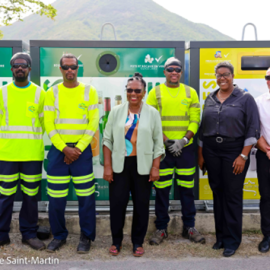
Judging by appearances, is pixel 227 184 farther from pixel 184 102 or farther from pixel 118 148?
pixel 118 148

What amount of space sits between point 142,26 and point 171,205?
98023 millimetres

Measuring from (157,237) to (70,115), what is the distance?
172cm

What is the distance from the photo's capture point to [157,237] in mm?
3625

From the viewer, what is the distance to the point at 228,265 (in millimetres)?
3152

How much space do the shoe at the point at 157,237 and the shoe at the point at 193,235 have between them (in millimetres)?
257

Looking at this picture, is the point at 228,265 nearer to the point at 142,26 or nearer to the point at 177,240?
the point at 177,240

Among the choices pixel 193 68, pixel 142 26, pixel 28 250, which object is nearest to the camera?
pixel 28 250

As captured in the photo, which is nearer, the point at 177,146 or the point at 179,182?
the point at 177,146

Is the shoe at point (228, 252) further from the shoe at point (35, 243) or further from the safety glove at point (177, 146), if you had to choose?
the shoe at point (35, 243)

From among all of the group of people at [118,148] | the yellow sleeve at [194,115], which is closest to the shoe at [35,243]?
the group of people at [118,148]

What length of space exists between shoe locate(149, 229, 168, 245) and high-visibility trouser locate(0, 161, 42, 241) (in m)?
1.36

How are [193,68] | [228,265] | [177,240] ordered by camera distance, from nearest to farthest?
[228,265] < [177,240] < [193,68]

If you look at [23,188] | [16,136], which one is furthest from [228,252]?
[16,136]

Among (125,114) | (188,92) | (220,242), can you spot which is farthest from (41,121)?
(220,242)
